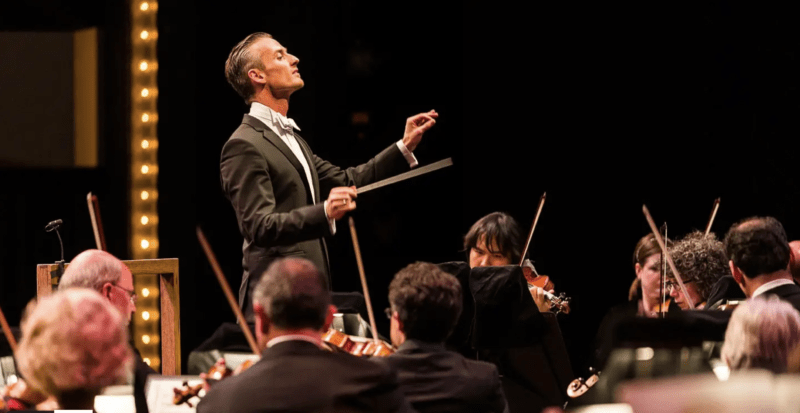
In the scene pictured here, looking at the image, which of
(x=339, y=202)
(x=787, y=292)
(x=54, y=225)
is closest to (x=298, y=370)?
(x=339, y=202)

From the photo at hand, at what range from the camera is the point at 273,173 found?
331cm

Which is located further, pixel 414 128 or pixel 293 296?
pixel 414 128

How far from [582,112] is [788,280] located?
2.26 metres

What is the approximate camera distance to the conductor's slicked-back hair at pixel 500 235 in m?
4.36

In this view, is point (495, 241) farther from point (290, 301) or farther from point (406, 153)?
point (290, 301)

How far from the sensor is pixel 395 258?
18.3ft

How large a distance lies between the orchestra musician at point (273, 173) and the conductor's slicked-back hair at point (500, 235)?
34.9 inches

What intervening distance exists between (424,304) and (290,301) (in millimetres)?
612

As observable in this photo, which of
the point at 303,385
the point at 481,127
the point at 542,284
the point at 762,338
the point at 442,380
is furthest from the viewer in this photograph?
the point at 481,127

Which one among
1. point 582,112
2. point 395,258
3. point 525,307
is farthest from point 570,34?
point 525,307

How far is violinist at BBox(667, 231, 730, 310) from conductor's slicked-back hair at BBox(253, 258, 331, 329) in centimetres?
245

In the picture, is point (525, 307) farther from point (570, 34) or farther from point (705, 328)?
point (570, 34)

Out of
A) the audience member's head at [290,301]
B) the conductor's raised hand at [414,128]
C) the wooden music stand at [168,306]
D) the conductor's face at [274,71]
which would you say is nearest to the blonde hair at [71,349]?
the audience member's head at [290,301]

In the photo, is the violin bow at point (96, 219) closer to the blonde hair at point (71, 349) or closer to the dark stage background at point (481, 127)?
the dark stage background at point (481, 127)
